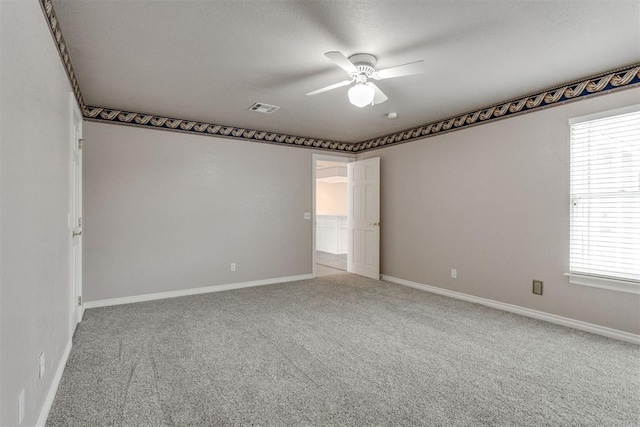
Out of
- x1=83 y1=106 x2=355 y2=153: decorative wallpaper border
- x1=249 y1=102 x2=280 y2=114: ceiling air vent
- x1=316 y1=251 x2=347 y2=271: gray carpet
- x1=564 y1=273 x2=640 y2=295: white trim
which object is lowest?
x1=316 y1=251 x2=347 y2=271: gray carpet

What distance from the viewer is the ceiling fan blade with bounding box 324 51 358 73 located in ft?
7.89

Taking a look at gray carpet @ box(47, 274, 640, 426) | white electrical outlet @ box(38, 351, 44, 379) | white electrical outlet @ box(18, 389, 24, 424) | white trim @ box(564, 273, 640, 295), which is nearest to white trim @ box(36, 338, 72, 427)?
gray carpet @ box(47, 274, 640, 426)


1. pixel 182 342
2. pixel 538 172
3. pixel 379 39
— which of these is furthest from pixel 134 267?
pixel 538 172

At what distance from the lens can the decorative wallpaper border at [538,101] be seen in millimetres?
3154

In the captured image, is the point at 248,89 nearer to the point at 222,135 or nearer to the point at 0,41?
the point at 222,135

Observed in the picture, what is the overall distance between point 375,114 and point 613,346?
11.2ft

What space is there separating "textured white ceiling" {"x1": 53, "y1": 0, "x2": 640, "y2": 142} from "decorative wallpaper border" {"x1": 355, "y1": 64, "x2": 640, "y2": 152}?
0.13 m

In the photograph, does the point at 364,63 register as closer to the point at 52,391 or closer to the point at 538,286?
the point at 538,286

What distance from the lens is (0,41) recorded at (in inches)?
51.5

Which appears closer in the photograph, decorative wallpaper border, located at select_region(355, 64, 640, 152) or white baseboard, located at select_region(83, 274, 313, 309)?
decorative wallpaper border, located at select_region(355, 64, 640, 152)

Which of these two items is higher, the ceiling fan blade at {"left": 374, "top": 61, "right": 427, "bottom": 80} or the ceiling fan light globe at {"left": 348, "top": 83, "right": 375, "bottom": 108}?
the ceiling fan blade at {"left": 374, "top": 61, "right": 427, "bottom": 80}

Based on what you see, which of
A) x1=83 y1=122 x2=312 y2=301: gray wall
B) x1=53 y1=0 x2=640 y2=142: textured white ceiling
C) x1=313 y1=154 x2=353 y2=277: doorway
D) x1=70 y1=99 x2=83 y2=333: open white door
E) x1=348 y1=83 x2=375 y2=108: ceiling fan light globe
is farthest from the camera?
x1=313 y1=154 x2=353 y2=277: doorway

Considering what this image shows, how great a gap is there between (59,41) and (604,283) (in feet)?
16.3

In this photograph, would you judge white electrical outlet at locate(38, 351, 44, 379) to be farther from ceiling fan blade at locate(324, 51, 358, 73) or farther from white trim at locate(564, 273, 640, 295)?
white trim at locate(564, 273, 640, 295)
